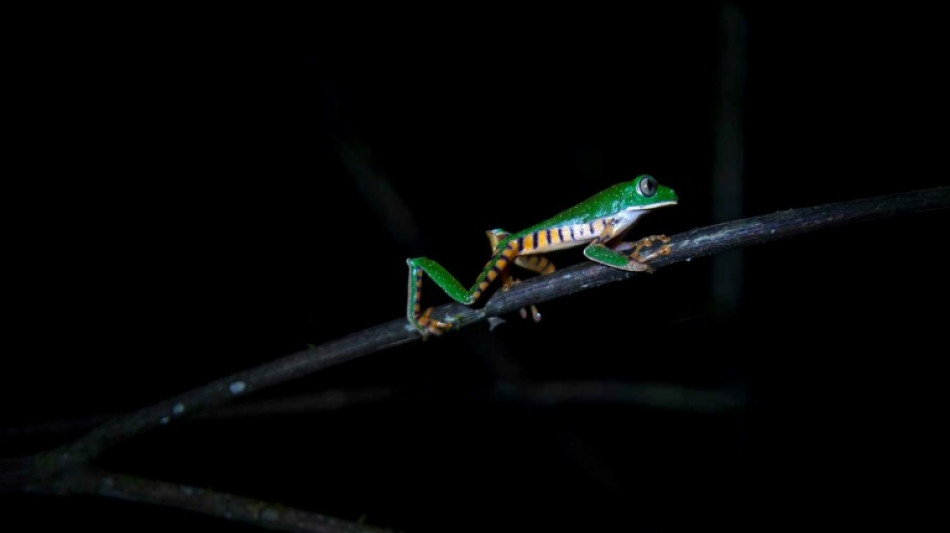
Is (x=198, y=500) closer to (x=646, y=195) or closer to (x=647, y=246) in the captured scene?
(x=647, y=246)

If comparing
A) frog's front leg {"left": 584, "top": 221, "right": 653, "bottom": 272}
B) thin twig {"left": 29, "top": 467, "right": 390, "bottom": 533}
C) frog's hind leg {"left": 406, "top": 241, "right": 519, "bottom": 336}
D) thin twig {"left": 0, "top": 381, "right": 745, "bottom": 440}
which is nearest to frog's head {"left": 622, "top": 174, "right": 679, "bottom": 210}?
frog's front leg {"left": 584, "top": 221, "right": 653, "bottom": 272}

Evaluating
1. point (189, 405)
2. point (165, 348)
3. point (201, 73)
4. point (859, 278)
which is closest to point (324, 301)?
point (165, 348)

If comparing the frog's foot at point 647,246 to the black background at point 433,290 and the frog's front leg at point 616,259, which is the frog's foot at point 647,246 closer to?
the frog's front leg at point 616,259

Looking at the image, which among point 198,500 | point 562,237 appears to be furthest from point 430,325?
point 198,500

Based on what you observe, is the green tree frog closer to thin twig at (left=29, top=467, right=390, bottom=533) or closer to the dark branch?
the dark branch

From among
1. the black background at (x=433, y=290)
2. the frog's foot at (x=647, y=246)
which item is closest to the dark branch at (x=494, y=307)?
the frog's foot at (x=647, y=246)

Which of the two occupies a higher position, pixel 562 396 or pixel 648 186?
pixel 648 186
